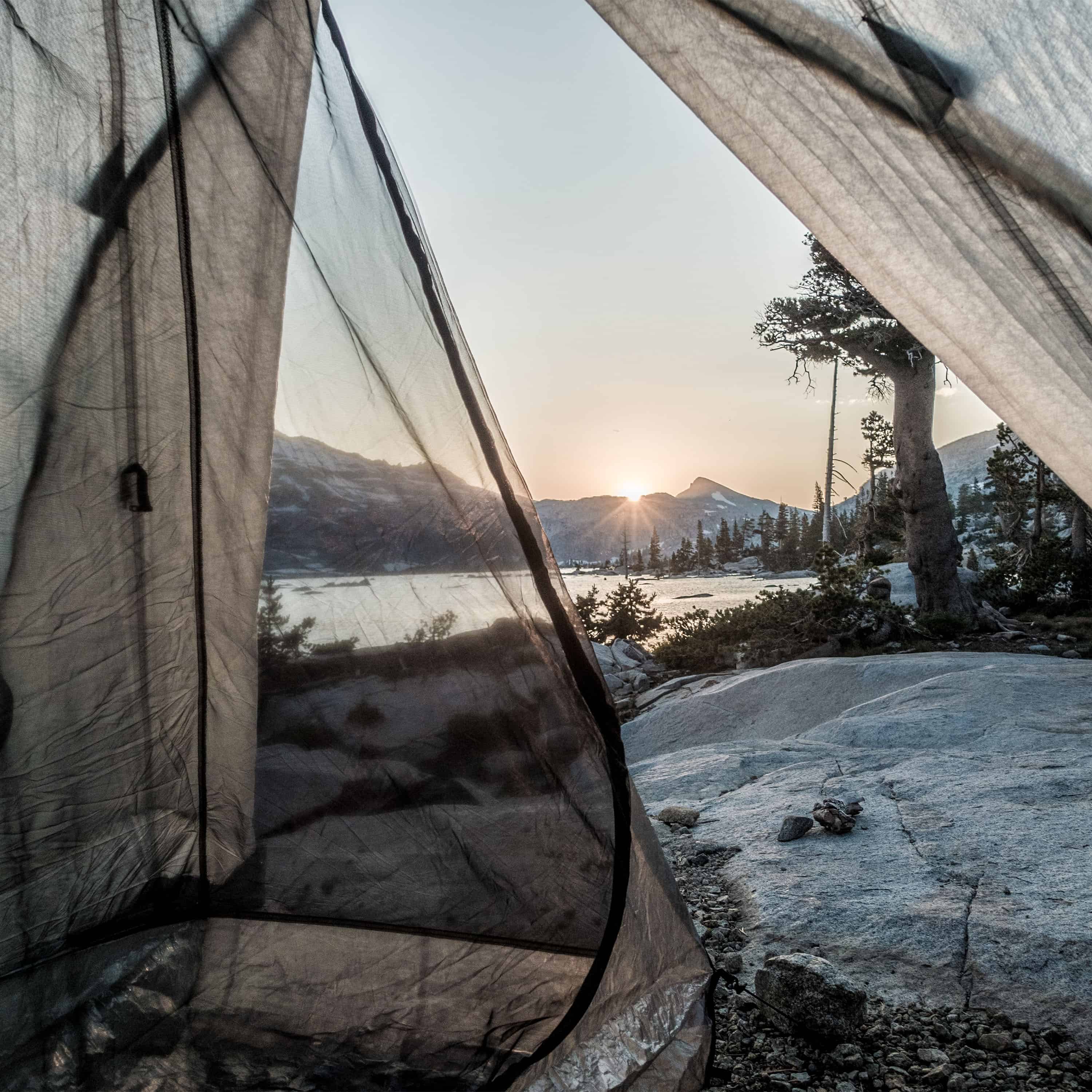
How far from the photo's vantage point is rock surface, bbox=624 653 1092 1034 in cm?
186

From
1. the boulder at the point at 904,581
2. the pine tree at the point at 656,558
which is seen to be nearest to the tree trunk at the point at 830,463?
the boulder at the point at 904,581

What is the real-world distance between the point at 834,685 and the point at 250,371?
231 inches

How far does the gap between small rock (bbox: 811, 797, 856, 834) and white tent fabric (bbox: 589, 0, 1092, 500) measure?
1.92m

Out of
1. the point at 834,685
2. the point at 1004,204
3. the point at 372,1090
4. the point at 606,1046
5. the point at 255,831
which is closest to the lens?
the point at 1004,204

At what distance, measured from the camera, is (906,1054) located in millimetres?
1590

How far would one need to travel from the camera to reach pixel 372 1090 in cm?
149

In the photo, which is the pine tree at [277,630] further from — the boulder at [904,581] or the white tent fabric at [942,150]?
the boulder at [904,581]

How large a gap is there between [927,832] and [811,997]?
134 cm

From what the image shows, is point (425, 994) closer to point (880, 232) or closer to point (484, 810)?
point (484, 810)

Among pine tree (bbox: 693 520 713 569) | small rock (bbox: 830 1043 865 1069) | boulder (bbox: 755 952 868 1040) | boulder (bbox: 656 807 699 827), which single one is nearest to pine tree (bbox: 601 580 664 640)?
boulder (bbox: 656 807 699 827)

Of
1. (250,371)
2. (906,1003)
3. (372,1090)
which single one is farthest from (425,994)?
(250,371)

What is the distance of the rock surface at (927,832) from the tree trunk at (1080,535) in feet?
22.1

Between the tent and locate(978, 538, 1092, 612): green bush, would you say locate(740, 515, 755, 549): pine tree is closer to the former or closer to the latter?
locate(978, 538, 1092, 612): green bush

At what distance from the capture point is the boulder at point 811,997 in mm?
1646
